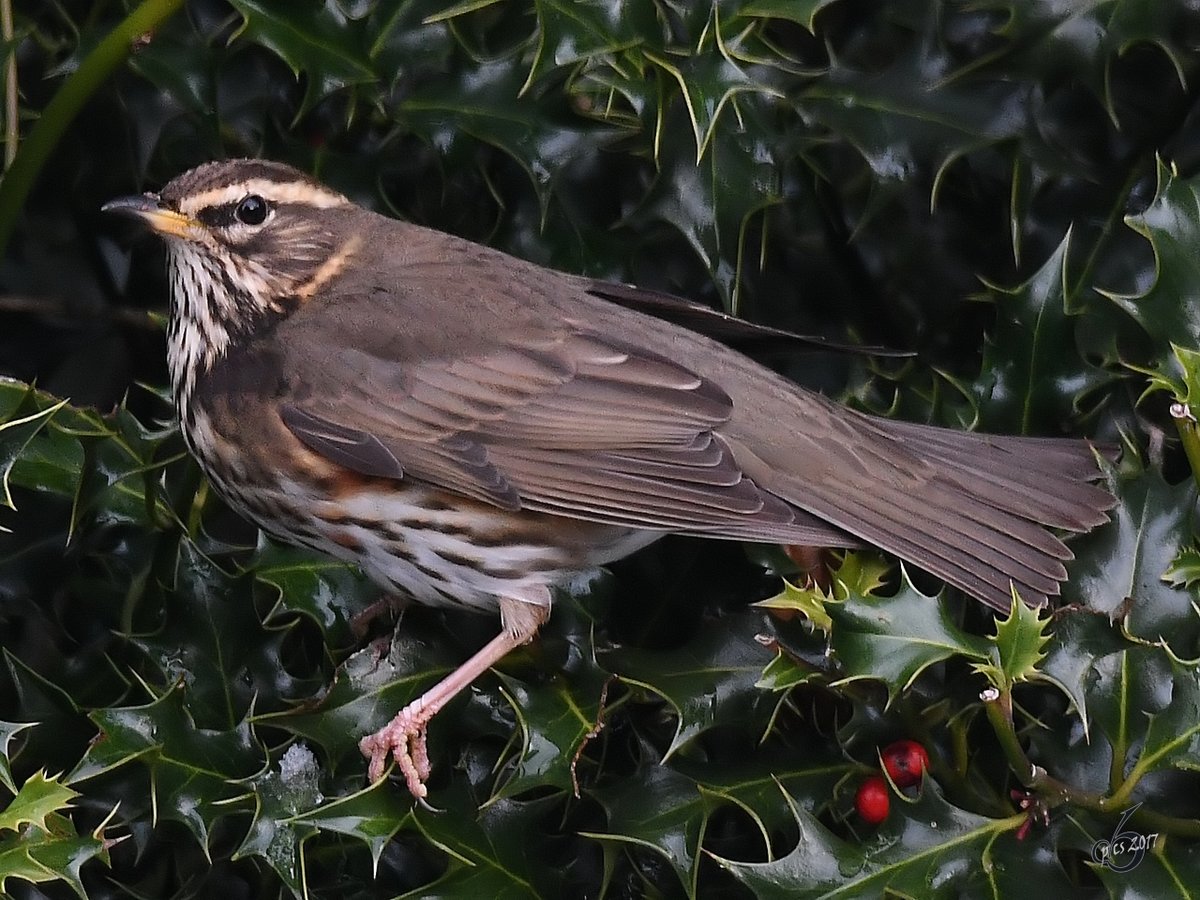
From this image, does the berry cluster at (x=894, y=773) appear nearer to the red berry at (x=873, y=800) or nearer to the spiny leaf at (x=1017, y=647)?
the red berry at (x=873, y=800)

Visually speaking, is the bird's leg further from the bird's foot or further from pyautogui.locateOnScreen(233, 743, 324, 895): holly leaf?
pyautogui.locateOnScreen(233, 743, 324, 895): holly leaf

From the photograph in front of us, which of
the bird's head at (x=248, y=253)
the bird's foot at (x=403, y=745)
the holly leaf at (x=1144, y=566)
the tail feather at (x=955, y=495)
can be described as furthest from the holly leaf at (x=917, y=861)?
the bird's head at (x=248, y=253)

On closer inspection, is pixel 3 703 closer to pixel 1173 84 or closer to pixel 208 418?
pixel 208 418

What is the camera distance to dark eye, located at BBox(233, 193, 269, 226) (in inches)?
129

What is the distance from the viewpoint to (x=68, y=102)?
10.6 feet

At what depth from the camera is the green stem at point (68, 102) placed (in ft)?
10.4

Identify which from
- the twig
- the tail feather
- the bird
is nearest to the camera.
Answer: the tail feather

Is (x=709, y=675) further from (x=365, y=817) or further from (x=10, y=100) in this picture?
(x=10, y=100)

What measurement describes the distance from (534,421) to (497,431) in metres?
0.08

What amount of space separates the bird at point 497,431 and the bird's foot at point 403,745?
8 centimetres

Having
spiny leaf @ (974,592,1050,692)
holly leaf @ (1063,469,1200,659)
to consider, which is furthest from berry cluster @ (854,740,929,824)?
holly leaf @ (1063,469,1200,659)

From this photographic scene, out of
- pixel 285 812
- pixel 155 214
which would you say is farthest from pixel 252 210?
pixel 285 812

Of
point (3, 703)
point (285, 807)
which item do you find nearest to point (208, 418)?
point (3, 703)

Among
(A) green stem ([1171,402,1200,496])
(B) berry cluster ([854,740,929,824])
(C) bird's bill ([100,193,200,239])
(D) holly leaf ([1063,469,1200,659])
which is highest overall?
(C) bird's bill ([100,193,200,239])
